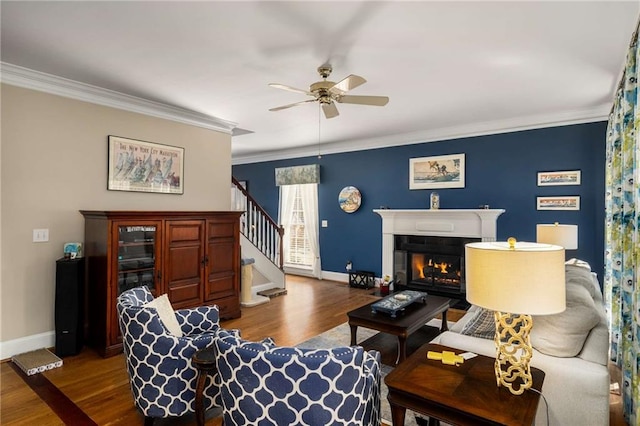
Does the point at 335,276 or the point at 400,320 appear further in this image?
the point at 335,276

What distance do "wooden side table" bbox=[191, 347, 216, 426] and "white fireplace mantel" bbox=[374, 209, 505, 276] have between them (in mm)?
4369

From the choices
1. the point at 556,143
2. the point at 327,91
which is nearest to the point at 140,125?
the point at 327,91

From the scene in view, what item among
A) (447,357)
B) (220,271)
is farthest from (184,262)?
(447,357)

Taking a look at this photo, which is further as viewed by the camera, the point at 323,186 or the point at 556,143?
the point at 323,186

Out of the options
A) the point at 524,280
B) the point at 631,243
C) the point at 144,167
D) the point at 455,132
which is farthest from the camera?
the point at 455,132

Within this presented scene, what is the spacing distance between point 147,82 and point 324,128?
2761mm

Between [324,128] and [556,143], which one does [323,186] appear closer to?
[324,128]

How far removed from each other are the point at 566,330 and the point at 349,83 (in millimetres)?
2186

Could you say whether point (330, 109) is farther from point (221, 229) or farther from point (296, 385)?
point (296, 385)

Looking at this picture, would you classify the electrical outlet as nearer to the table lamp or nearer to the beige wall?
the beige wall

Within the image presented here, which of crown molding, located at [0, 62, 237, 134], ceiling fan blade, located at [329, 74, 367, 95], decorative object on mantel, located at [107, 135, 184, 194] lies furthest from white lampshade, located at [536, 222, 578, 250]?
decorative object on mantel, located at [107, 135, 184, 194]

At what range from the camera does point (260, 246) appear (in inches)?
239

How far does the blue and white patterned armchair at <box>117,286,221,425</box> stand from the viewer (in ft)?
6.73

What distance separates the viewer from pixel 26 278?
3.33 meters
